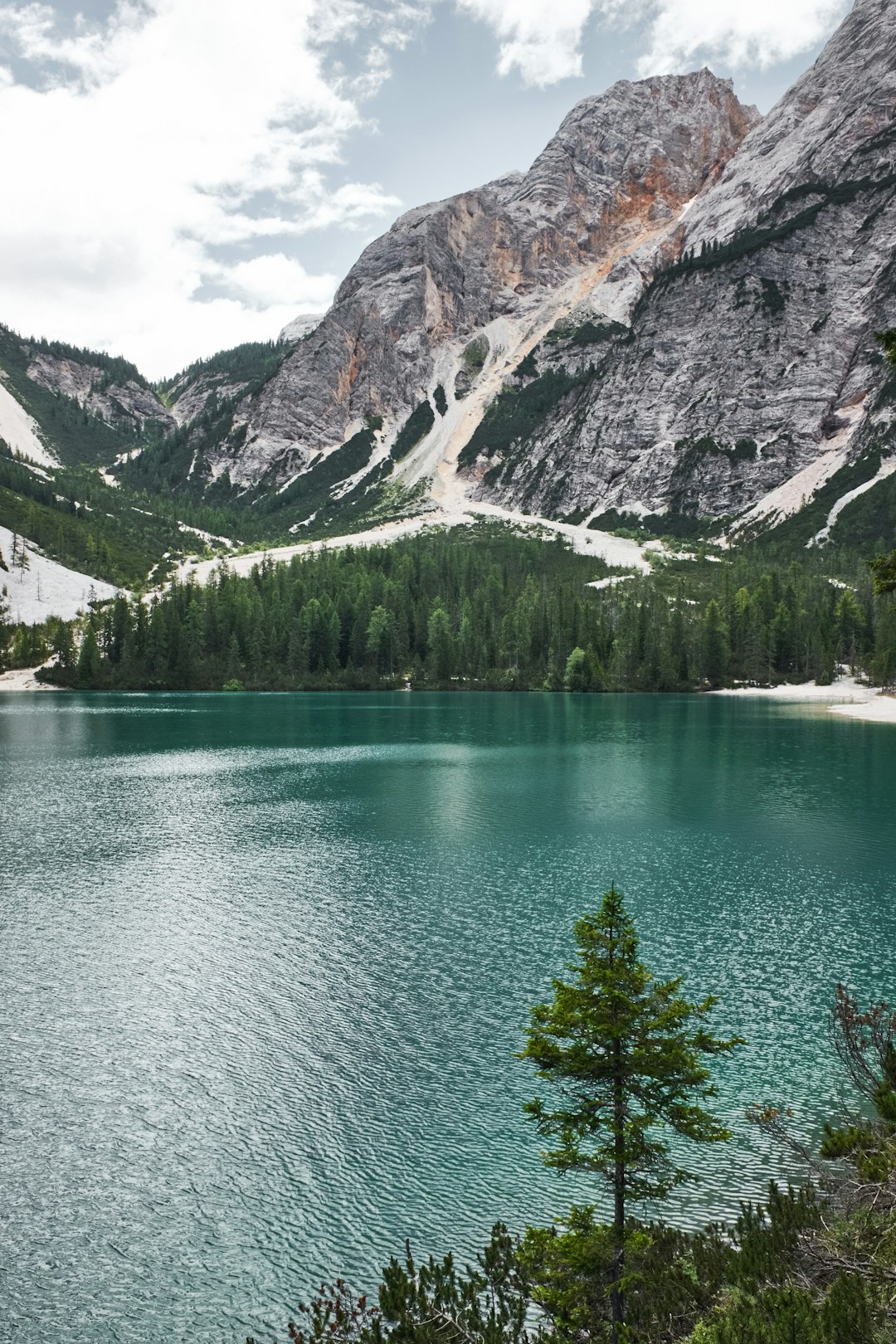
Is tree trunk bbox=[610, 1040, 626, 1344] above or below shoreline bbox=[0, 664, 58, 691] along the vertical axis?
below

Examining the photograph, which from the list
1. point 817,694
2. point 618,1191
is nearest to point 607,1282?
point 618,1191

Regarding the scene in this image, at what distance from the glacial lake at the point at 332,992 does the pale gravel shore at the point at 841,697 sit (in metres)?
55.7

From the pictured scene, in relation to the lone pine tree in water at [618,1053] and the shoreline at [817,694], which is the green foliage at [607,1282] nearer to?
the lone pine tree in water at [618,1053]

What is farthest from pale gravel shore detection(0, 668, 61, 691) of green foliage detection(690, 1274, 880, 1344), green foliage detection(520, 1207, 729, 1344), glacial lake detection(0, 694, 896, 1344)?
green foliage detection(690, 1274, 880, 1344)

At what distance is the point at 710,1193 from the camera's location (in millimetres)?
14312

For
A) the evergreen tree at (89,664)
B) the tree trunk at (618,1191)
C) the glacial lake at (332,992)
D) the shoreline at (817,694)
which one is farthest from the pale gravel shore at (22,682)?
the tree trunk at (618,1191)

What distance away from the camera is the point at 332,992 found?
24125 mm

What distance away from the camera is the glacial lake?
1376 cm

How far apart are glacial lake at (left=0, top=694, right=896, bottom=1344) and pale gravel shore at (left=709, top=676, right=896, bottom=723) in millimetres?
55701

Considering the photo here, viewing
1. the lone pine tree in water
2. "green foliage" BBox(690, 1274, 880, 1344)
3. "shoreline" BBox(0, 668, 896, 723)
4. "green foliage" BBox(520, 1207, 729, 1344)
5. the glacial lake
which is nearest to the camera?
"green foliage" BBox(690, 1274, 880, 1344)

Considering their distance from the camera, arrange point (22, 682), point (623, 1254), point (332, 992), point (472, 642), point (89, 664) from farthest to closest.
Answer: point (472, 642) → point (22, 682) → point (89, 664) → point (332, 992) → point (623, 1254)

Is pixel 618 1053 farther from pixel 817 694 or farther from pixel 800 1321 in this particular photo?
pixel 817 694

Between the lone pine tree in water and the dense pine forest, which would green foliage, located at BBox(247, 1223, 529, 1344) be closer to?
the lone pine tree in water

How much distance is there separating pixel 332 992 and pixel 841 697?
139m
